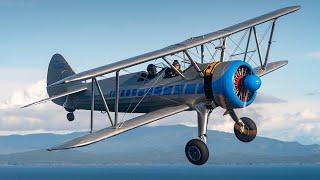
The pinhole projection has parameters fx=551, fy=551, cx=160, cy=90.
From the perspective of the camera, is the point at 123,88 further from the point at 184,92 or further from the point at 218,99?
the point at 218,99

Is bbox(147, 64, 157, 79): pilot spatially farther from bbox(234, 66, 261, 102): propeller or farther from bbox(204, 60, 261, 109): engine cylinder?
bbox(234, 66, 261, 102): propeller

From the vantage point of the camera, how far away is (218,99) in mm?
25328

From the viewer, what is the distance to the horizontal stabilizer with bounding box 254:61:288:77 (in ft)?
105

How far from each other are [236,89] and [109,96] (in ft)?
32.4

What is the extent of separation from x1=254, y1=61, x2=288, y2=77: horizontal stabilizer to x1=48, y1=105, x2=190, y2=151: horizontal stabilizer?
24.1ft

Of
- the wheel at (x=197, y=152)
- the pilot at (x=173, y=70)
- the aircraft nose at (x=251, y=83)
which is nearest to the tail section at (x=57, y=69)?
the pilot at (x=173, y=70)

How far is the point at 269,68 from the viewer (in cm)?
3312

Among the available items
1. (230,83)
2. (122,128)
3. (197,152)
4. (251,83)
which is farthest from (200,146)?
(251,83)

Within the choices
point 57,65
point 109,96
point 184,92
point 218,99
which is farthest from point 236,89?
point 57,65

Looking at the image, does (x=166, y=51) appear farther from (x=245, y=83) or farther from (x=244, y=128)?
(x=244, y=128)

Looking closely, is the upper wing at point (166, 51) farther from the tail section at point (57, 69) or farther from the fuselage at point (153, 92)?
the tail section at point (57, 69)

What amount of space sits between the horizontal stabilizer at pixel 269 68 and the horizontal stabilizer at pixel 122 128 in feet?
24.1

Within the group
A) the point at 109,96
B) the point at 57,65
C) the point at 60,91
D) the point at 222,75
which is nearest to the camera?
the point at 222,75

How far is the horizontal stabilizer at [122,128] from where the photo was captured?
23016 mm
